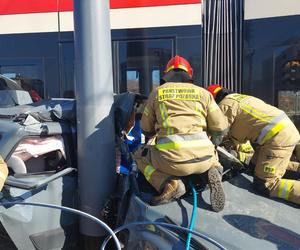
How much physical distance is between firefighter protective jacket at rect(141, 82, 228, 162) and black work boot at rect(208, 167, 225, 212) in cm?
18

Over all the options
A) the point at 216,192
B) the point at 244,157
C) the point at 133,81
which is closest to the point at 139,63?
the point at 133,81

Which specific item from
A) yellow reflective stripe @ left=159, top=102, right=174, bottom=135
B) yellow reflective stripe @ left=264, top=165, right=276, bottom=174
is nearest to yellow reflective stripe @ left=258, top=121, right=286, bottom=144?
yellow reflective stripe @ left=264, top=165, right=276, bottom=174

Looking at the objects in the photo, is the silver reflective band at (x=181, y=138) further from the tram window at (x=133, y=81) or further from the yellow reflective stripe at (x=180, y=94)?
the tram window at (x=133, y=81)

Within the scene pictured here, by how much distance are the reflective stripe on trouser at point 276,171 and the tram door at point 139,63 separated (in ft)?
8.28

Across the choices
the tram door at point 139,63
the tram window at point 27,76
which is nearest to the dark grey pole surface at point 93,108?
the tram door at point 139,63

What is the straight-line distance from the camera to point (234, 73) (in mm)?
5484

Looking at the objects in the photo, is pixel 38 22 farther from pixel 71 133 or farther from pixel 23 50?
pixel 71 133

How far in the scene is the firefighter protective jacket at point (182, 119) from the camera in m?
2.88

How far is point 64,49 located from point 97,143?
2.79m

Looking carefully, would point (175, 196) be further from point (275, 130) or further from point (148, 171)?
point (275, 130)

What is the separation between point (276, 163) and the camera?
10.6ft

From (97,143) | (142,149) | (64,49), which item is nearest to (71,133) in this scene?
(97,143)

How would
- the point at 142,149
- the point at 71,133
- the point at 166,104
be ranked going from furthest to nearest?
1. the point at 71,133
2. the point at 142,149
3. the point at 166,104

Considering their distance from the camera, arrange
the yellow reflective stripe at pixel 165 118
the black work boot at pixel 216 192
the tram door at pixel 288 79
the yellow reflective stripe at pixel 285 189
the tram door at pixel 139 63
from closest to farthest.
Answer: the black work boot at pixel 216 192 < the yellow reflective stripe at pixel 165 118 < the yellow reflective stripe at pixel 285 189 < the tram door at pixel 288 79 < the tram door at pixel 139 63
